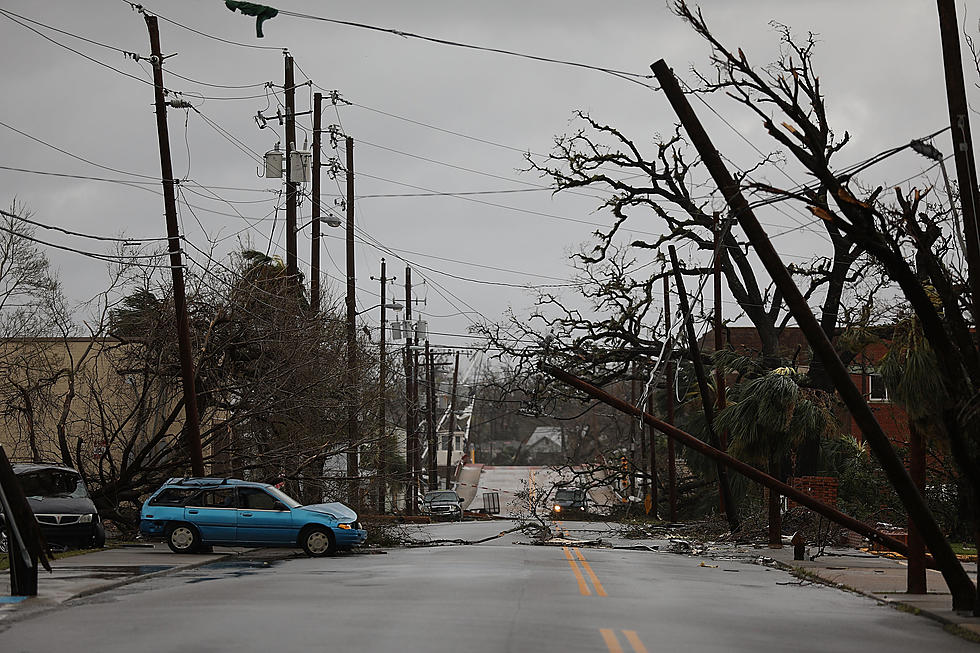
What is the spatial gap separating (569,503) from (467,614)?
53.1 metres

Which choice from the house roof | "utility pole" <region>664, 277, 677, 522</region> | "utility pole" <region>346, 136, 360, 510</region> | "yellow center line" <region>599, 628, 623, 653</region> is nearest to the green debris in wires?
"yellow center line" <region>599, 628, 623, 653</region>

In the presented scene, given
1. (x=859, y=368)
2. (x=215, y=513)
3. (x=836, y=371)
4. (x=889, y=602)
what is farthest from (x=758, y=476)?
(x=859, y=368)

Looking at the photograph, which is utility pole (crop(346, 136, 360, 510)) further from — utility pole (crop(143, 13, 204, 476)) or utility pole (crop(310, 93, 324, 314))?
utility pole (crop(143, 13, 204, 476))

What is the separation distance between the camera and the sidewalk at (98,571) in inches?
564

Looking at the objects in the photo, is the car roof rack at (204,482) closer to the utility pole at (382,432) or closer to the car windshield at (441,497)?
the utility pole at (382,432)

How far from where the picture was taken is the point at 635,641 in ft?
37.1

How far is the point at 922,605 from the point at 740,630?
454 cm

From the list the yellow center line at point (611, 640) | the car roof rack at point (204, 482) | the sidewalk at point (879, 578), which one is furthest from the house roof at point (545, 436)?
the yellow center line at point (611, 640)

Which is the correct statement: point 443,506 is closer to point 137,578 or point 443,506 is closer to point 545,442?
point 137,578

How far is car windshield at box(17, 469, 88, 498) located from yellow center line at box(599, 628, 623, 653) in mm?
15395

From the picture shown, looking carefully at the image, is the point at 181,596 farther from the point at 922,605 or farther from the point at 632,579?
the point at 922,605

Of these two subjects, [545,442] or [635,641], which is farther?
[545,442]

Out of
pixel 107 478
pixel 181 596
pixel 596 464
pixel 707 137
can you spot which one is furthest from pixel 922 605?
pixel 596 464

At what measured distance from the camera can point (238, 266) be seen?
110ft
